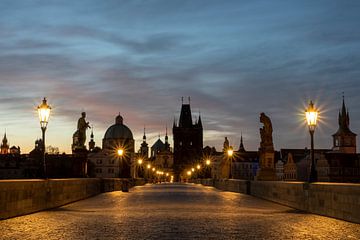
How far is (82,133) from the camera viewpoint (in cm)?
4606

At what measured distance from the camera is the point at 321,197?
2069 cm

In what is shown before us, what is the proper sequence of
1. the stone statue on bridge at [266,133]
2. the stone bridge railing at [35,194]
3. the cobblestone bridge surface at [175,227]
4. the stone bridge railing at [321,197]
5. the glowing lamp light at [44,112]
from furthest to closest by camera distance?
the stone statue on bridge at [266,133], the glowing lamp light at [44,112], the stone bridge railing at [35,194], the stone bridge railing at [321,197], the cobblestone bridge surface at [175,227]

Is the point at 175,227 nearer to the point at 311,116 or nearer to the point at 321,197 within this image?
the point at 321,197

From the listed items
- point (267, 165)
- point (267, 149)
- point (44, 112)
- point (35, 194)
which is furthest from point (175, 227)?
point (267, 165)

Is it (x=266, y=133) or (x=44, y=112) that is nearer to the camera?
(x=44, y=112)

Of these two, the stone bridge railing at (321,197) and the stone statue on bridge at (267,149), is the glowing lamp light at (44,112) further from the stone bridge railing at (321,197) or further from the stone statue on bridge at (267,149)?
the stone statue on bridge at (267,149)

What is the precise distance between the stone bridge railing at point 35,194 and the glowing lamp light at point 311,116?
11181 mm

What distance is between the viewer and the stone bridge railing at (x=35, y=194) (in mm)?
18094

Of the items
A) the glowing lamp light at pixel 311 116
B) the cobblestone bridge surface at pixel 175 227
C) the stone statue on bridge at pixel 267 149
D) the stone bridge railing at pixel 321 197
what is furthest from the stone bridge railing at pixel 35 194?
the stone statue on bridge at pixel 267 149

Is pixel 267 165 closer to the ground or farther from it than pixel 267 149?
closer to the ground

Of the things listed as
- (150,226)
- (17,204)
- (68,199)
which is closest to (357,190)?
(150,226)

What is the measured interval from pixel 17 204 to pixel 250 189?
78.1ft

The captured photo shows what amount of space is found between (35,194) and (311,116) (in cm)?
1207

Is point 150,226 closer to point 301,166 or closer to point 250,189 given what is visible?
point 250,189
